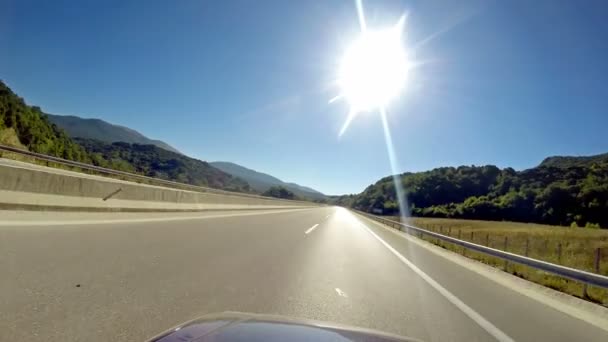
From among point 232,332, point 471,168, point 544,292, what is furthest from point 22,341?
point 471,168

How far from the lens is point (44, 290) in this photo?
4.43m

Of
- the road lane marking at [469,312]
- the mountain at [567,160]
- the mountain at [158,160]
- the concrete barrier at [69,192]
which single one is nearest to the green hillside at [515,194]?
the mountain at [567,160]

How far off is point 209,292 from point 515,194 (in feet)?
327

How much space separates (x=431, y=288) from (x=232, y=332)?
5751mm

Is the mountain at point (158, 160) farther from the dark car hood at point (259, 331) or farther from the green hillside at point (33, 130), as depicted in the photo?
the dark car hood at point (259, 331)

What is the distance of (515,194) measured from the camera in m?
91.5

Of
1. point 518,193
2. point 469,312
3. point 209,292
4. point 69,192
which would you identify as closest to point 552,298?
point 469,312

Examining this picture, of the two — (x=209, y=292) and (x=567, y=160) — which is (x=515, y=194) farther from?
(x=209, y=292)

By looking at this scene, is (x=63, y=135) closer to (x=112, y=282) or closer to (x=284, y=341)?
(x=112, y=282)

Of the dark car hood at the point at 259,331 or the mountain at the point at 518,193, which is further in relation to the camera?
the mountain at the point at 518,193

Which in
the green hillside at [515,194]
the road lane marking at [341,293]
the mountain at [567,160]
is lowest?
the road lane marking at [341,293]

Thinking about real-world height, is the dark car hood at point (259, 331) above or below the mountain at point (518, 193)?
below

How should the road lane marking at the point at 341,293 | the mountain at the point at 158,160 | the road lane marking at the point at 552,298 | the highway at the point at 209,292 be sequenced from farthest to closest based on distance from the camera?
1. the mountain at the point at 158,160
2. the road lane marking at the point at 341,293
3. the road lane marking at the point at 552,298
4. the highway at the point at 209,292

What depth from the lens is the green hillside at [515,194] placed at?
→ 7200 centimetres
